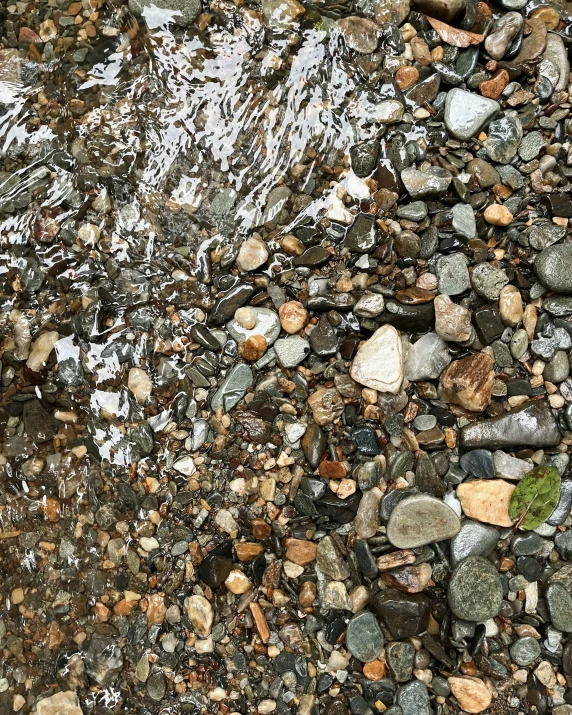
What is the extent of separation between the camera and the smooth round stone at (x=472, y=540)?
8.88 ft

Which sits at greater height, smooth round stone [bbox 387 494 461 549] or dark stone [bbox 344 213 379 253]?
dark stone [bbox 344 213 379 253]

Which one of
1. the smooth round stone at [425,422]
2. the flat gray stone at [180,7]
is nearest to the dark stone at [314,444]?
the smooth round stone at [425,422]

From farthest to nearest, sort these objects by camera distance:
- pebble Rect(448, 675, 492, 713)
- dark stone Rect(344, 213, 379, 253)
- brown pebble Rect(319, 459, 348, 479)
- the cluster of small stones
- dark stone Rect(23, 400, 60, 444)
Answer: dark stone Rect(23, 400, 60, 444), dark stone Rect(344, 213, 379, 253), brown pebble Rect(319, 459, 348, 479), the cluster of small stones, pebble Rect(448, 675, 492, 713)

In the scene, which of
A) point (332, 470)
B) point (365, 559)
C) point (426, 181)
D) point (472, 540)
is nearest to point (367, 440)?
point (332, 470)

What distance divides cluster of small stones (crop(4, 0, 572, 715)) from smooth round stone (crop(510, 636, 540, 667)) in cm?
1

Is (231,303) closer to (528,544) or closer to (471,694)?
(528,544)

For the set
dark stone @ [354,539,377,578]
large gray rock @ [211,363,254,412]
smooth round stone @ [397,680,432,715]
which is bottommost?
smooth round stone @ [397,680,432,715]

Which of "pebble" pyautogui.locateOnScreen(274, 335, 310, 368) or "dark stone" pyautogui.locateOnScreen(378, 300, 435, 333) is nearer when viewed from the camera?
"dark stone" pyautogui.locateOnScreen(378, 300, 435, 333)

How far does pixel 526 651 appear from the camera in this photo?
8.73ft

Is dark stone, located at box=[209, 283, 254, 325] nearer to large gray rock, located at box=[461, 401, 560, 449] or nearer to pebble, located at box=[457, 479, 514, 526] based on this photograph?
large gray rock, located at box=[461, 401, 560, 449]

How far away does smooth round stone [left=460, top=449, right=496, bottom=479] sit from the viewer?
2.76m

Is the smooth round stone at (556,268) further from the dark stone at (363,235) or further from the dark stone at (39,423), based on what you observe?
the dark stone at (39,423)

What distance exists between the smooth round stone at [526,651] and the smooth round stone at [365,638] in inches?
23.9

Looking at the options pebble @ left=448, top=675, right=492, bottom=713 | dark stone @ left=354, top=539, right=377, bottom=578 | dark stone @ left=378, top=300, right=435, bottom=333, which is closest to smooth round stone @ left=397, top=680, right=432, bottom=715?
pebble @ left=448, top=675, right=492, bottom=713
